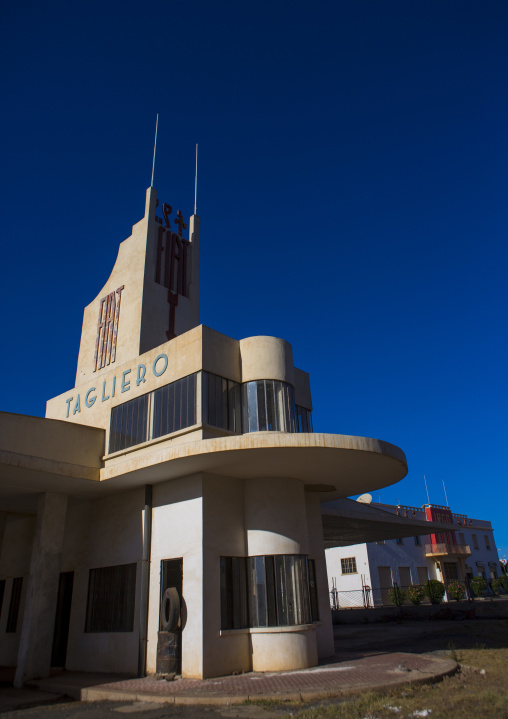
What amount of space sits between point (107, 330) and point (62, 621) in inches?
390

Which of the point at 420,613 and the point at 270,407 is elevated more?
the point at 270,407

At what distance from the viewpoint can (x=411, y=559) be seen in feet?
157

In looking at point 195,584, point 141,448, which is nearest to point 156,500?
point 141,448

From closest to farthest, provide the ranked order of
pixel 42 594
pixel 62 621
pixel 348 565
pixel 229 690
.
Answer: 1. pixel 229 690
2. pixel 42 594
3. pixel 62 621
4. pixel 348 565

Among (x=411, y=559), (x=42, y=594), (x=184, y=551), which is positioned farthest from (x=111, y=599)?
(x=411, y=559)

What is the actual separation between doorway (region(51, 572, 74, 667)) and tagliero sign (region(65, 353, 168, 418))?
5515 mm

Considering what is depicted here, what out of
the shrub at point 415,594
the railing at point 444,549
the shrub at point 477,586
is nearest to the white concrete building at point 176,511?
the shrub at point 415,594

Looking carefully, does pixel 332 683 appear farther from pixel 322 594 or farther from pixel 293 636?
pixel 322 594

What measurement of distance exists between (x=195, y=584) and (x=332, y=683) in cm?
382

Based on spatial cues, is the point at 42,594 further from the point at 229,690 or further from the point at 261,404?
the point at 261,404

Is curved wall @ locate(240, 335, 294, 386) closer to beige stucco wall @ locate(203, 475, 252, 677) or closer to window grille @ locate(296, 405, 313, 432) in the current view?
window grille @ locate(296, 405, 313, 432)

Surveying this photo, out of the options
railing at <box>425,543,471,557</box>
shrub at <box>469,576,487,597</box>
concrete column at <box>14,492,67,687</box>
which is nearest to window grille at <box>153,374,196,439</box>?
concrete column at <box>14,492,67,687</box>

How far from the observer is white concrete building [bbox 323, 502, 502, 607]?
42406 mm

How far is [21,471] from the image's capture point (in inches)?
533
